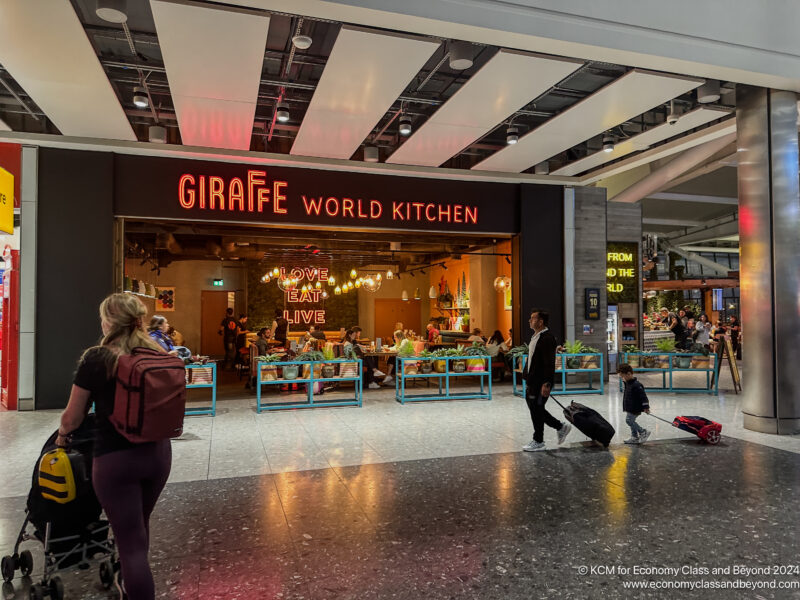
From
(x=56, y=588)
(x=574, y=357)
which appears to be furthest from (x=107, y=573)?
(x=574, y=357)

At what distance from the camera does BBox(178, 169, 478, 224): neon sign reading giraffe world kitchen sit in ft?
31.5

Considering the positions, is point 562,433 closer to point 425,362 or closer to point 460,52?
point 425,362

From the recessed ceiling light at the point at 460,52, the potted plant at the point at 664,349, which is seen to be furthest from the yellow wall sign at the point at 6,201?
the potted plant at the point at 664,349

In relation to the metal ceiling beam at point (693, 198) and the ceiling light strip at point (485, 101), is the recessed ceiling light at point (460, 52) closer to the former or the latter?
the ceiling light strip at point (485, 101)

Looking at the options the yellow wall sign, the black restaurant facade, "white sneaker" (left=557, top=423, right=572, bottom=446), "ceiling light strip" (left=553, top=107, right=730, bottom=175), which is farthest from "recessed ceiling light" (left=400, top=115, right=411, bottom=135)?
the yellow wall sign

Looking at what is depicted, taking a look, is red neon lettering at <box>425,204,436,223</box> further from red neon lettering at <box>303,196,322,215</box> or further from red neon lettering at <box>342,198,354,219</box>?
red neon lettering at <box>303,196,322,215</box>

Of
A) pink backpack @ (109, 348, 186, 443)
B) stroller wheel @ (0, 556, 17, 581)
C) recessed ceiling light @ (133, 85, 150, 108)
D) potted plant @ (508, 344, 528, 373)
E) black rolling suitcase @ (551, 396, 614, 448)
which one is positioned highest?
recessed ceiling light @ (133, 85, 150, 108)

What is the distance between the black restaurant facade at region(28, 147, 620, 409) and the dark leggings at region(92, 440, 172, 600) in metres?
7.40

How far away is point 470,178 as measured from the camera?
1123 centimetres

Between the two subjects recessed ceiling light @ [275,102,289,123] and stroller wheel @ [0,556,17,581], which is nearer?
stroller wheel @ [0,556,17,581]

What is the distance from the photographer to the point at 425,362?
10.0 m

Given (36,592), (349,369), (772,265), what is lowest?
(36,592)

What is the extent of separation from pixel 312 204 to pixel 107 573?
7.91 meters

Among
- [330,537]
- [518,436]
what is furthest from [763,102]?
[330,537]
